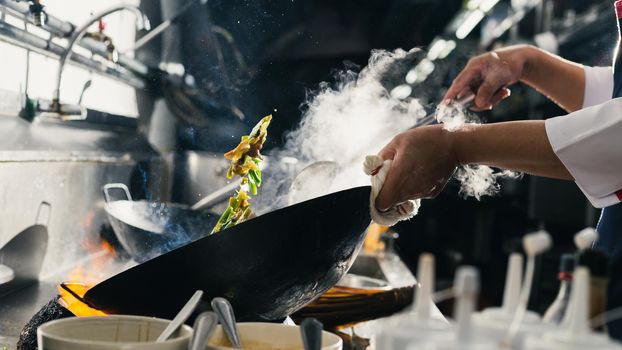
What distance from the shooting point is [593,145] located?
4.06 ft

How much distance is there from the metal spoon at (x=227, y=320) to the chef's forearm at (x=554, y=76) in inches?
53.9

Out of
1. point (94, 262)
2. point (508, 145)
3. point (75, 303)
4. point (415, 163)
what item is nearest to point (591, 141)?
point (508, 145)

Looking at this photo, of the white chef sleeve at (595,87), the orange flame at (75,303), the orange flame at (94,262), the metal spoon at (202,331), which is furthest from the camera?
the white chef sleeve at (595,87)

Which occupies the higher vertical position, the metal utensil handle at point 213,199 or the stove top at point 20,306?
the metal utensil handle at point 213,199

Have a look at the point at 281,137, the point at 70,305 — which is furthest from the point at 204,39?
the point at 70,305

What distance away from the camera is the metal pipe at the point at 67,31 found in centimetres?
165

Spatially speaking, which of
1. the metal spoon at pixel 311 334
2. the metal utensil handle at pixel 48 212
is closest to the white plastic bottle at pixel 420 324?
the metal spoon at pixel 311 334

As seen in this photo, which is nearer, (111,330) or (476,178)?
(111,330)

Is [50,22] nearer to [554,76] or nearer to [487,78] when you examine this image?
[487,78]

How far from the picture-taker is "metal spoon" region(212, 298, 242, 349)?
988mm

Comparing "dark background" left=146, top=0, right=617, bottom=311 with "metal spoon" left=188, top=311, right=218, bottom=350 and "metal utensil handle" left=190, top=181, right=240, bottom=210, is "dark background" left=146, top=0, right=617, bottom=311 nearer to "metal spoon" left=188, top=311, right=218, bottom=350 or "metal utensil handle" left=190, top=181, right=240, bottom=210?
"metal utensil handle" left=190, top=181, right=240, bottom=210

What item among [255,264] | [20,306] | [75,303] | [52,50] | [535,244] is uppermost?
[52,50]

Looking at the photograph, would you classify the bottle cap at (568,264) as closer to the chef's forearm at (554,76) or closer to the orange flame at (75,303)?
the orange flame at (75,303)

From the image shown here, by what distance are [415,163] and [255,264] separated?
1.17 feet
